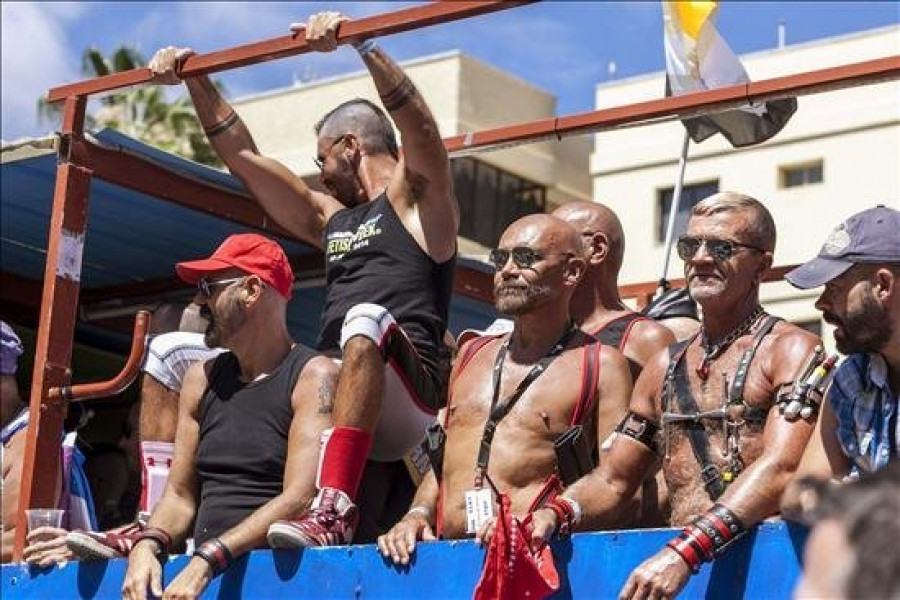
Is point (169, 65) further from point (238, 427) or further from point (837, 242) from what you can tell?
point (837, 242)

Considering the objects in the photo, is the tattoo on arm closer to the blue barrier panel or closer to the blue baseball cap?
the blue barrier panel

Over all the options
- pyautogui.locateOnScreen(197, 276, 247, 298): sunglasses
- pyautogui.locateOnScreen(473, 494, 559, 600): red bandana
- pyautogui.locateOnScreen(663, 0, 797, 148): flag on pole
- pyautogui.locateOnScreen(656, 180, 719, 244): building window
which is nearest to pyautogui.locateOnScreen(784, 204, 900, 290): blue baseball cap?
pyautogui.locateOnScreen(473, 494, 559, 600): red bandana

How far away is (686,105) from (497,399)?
58.6 inches

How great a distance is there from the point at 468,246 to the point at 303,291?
18682mm

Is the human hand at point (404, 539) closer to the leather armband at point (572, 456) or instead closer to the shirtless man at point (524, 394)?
the shirtless man at point (524, 394)

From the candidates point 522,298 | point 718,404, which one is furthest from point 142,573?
point 718,404

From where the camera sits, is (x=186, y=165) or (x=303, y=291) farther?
(x=303, y=291)

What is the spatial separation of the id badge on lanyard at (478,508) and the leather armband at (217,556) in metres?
→ 0.92

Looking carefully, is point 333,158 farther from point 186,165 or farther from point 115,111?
point 115,111

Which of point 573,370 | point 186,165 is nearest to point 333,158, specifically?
point 186,165

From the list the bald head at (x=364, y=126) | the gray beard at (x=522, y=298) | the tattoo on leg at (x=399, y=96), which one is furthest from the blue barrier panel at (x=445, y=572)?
the bald head at (x=364, y=126)

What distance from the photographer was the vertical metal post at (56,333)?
6.54 m

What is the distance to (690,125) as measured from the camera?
764 cm

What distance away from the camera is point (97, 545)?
Answer: 20.0 ft
